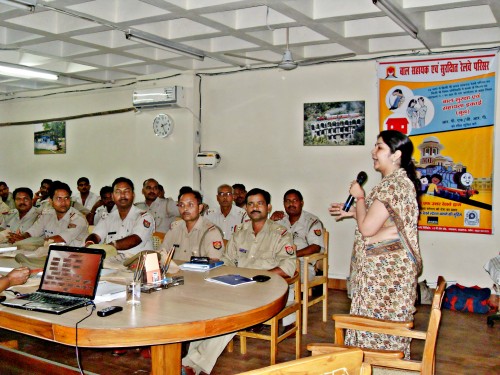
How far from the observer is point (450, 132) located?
6.03 meters

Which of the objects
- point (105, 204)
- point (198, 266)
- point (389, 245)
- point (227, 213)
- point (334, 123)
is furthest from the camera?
point (105, 204)

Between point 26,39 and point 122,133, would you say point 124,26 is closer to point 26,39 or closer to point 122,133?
point 26,39

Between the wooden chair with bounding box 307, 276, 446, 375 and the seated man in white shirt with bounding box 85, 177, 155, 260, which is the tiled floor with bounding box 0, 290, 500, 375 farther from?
the wooden chair with bounding box 307, 276, 446, 375

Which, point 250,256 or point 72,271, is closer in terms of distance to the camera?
point 72,271

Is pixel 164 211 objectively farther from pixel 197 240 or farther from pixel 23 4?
pixel 23 4

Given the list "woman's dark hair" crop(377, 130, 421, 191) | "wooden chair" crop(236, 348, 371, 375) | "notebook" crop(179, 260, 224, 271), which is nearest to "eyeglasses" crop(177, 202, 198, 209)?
"notebook" crop(179, 260, 224, 271)

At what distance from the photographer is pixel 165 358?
283 centimetres

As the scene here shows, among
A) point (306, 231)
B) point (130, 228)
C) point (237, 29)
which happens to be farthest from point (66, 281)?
point (237, 29)

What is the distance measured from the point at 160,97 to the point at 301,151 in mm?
2234

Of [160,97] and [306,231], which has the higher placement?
[160,97]

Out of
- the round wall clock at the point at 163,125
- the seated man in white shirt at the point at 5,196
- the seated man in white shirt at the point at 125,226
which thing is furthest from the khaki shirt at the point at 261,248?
the seated man in white shirt at the point at 5,196

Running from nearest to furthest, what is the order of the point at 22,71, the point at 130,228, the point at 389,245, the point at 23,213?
the point at 389,245 < the point at 130,228 < the point at 23,213 < the point at 22,71

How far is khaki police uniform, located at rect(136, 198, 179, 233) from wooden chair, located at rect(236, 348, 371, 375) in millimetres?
6025

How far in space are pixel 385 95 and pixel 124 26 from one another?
313cm
